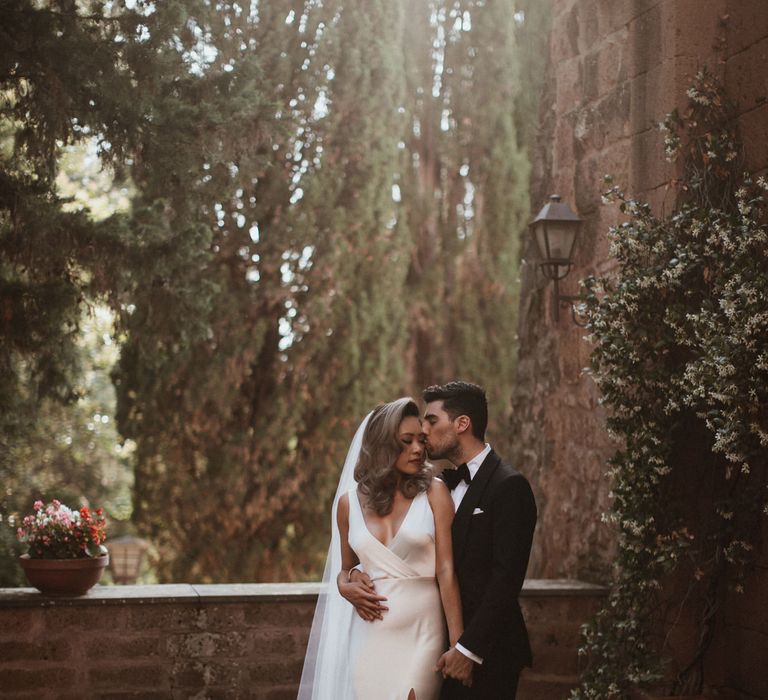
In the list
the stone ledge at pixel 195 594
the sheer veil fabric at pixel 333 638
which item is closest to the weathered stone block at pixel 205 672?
the stone ledge at pixel 195 594

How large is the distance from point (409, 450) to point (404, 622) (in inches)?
21.0

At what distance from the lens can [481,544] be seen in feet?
11.3

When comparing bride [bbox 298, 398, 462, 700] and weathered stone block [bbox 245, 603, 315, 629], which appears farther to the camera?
weathered stone block [bbox 245, 603, 315, 629]

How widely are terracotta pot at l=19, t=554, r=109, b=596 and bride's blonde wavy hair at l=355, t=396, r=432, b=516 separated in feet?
5.75

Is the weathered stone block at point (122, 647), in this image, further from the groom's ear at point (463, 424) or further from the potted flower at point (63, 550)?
the groom's ear at point (463, 424)

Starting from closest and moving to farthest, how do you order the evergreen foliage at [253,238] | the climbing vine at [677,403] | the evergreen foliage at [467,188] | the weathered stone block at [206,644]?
the climbing vine at [677,403], the weathered stone block at [206,644], the evergreen foliage at [253,238], the evergreen foliage at [467,188]

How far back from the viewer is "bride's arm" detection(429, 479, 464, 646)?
3.36 m

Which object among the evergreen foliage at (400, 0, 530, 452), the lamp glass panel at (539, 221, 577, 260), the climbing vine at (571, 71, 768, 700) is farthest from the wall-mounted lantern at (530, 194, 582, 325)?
the evergreen foliage at (400, 0, 530, 452)

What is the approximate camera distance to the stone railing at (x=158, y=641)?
465 centimetres

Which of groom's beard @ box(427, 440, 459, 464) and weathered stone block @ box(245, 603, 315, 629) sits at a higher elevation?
groom's beard @ box(427, 440, 459, 464)

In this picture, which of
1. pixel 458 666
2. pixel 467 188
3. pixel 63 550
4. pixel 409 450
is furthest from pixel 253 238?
pixel 458 666

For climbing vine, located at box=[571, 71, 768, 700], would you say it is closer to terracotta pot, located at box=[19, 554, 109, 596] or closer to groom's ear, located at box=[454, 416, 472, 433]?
groom's ear, located at box=[454, 416, 472, 433]

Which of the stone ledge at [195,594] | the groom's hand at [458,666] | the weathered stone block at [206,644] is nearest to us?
the groom's hand at [458,666]

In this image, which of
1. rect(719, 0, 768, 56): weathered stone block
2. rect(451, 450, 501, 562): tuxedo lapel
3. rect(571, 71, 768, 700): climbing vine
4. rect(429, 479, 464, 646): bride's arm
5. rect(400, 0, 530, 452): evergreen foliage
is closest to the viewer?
rect(429, 479, 464, 646): bride's arm
